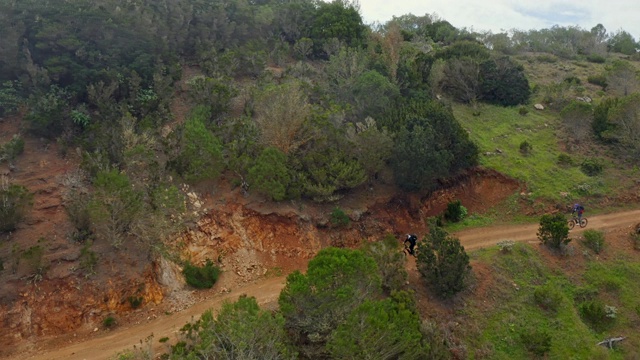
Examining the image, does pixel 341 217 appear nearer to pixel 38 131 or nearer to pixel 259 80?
pixel 259 80

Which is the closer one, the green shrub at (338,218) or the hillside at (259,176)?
the hillside at (259,176)

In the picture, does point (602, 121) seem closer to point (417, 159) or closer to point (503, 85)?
point (503, 85)

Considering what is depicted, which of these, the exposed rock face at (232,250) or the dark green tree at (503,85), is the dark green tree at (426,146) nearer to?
the exposed rock face at (232,250)

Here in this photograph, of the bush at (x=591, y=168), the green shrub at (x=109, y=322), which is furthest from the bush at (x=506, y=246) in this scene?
the green shrub at (x=109, y=322)

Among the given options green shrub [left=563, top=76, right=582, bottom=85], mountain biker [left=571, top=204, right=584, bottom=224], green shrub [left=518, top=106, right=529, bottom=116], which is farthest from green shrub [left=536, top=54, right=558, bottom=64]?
mountain biker [left=571, top=204, right=584, bottom=224]

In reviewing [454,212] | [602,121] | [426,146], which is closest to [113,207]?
[426,146]
